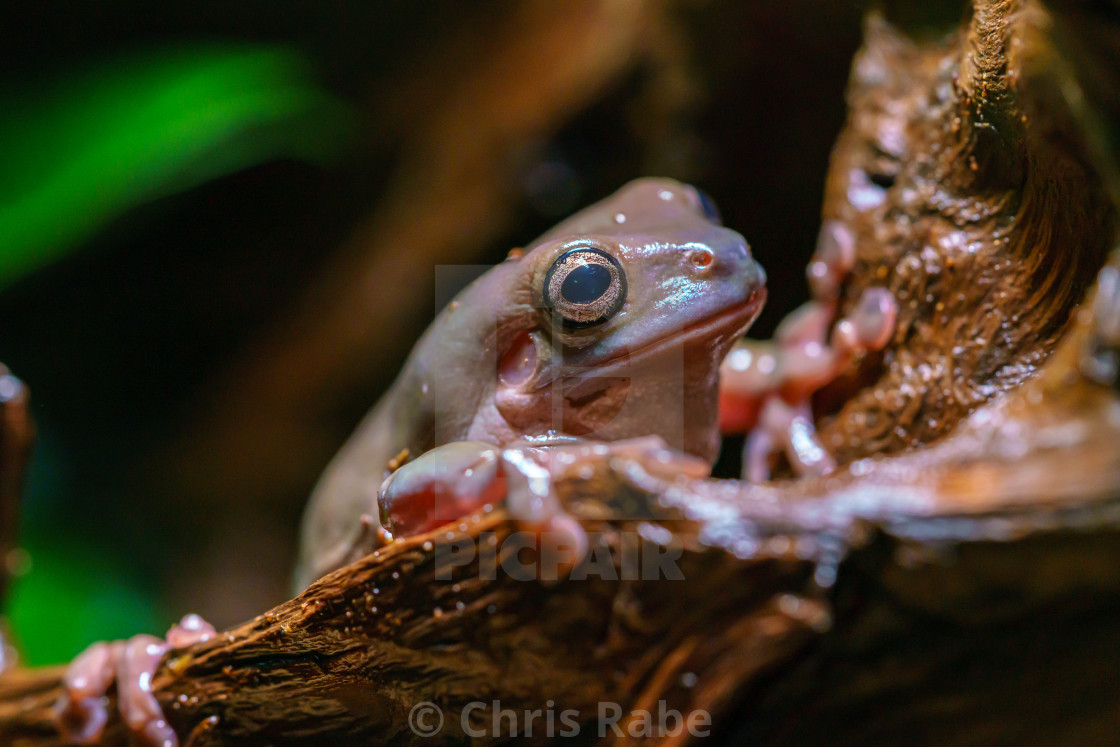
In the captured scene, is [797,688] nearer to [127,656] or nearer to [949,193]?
[949,193]

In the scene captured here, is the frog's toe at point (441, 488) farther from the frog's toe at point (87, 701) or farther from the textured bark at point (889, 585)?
the frog's toe at point (87, 701)

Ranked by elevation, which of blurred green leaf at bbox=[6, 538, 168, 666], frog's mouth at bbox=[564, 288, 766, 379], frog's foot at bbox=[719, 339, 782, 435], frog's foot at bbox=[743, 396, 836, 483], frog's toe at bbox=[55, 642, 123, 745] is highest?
frog's mouth at bbox=[564, 288, 766, 379]

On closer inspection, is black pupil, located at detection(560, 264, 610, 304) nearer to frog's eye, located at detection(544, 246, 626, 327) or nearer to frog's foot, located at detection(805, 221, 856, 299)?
frog's eye, located at detection(544, 246, 626, 327)

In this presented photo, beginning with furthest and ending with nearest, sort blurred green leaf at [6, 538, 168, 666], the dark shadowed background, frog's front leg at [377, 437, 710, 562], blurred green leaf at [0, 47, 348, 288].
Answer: blurred green leaf at [6, 538, 168, 666]
the dark shadowed background
blurred green leaf at [0, 47, 348, 288]
frog's front leg at [377, 437, 710, 562]

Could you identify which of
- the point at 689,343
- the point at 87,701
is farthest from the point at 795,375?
the point at 87,701

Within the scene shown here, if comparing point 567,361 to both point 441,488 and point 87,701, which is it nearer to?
point 441,488

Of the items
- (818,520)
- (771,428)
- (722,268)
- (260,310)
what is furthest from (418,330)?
(818,520)

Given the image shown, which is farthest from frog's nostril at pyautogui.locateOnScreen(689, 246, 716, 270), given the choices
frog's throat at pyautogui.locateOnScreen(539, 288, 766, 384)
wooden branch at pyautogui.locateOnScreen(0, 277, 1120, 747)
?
wooden branch at pyautogui.locateOnScreen(0, 277, 1120, 747)
